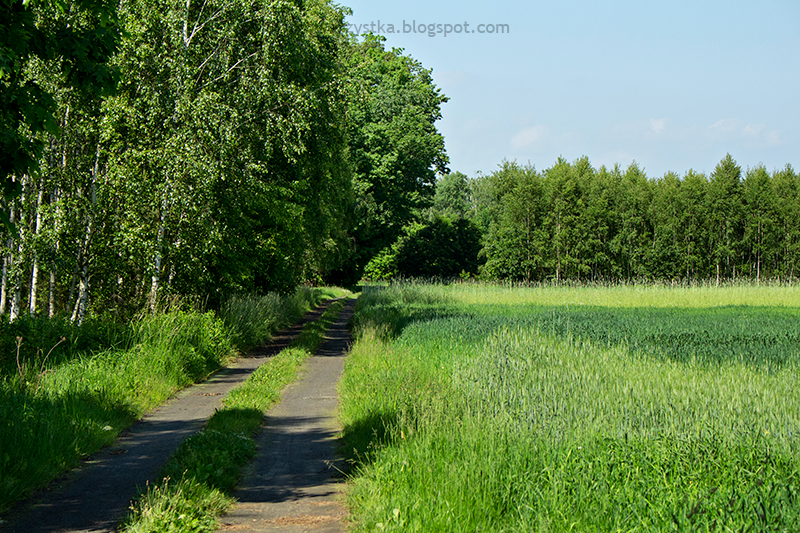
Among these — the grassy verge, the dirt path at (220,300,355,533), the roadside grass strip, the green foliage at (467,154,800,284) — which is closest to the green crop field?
the dirt path at (220,300,355,533)

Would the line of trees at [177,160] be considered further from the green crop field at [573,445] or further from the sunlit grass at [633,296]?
the sunlit grass at [633,296]

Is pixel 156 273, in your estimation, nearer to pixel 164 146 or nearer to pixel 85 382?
pixel 164 146

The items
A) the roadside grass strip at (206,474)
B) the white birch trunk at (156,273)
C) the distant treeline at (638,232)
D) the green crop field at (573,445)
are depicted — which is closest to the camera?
the green crop field at (573,445)

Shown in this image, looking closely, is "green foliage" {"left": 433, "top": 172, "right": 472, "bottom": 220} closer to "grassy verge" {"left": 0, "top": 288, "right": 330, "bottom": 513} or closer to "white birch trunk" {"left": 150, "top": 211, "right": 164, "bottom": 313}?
"white birch trunk" {"left": 150, "top": 211, "right": 164, "bottom": 313}

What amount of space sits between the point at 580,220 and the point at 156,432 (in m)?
64.0

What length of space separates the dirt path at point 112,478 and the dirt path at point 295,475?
3.64 feet

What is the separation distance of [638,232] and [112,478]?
70.5 metres

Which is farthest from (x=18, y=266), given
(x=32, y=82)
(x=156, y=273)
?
(x=32, y=82)

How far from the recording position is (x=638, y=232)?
70.4 metres

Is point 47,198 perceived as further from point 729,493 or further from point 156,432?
point 729,493

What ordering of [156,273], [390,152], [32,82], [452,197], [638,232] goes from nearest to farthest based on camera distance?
[32,82] < [156,273] < [390,152] < [638,232] < [452,197]

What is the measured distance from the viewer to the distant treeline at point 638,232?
6725 cm

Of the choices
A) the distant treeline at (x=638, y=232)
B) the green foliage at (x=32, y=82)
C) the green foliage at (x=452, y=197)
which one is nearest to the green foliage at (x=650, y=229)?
the distant treeline at (x=638, y=232)

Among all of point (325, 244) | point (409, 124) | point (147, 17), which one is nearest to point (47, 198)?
point (147, 17)
